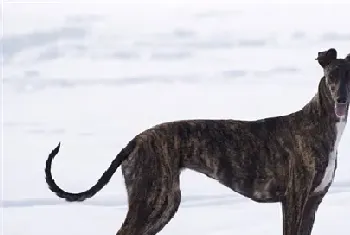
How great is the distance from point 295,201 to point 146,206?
1225 millimetres

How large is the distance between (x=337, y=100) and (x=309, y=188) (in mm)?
752

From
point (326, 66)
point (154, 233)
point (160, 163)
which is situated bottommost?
point (154, 233)

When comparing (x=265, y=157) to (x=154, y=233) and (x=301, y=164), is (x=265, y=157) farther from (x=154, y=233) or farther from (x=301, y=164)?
(x=154, y=233)

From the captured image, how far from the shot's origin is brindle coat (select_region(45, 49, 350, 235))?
30.3 ft

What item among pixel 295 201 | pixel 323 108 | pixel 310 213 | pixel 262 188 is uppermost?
pixel 323 108

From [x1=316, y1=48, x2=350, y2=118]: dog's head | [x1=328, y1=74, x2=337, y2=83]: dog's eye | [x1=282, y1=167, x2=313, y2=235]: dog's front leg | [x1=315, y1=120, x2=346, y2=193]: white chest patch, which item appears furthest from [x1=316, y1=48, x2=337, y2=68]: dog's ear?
[x1=282, y1=167, x2=313, y2=235]: dog's front leg

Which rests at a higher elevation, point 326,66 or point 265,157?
point 326,66

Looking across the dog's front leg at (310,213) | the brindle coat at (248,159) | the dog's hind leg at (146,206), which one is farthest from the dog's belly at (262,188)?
the dog's hind leg at (146,206)

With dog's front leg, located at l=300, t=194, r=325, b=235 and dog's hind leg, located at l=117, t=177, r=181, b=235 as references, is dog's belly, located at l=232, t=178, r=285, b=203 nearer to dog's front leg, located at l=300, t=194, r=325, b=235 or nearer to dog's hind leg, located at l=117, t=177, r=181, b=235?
dog's front leg, located at l=300, t=194, r=325, b=235

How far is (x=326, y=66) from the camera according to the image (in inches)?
372

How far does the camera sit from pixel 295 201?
31.1ft

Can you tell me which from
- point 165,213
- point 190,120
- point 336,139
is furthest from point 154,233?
point 336,139

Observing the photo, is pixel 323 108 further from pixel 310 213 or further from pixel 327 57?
pixel 310 213

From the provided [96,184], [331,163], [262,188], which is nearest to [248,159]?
[262,188]
